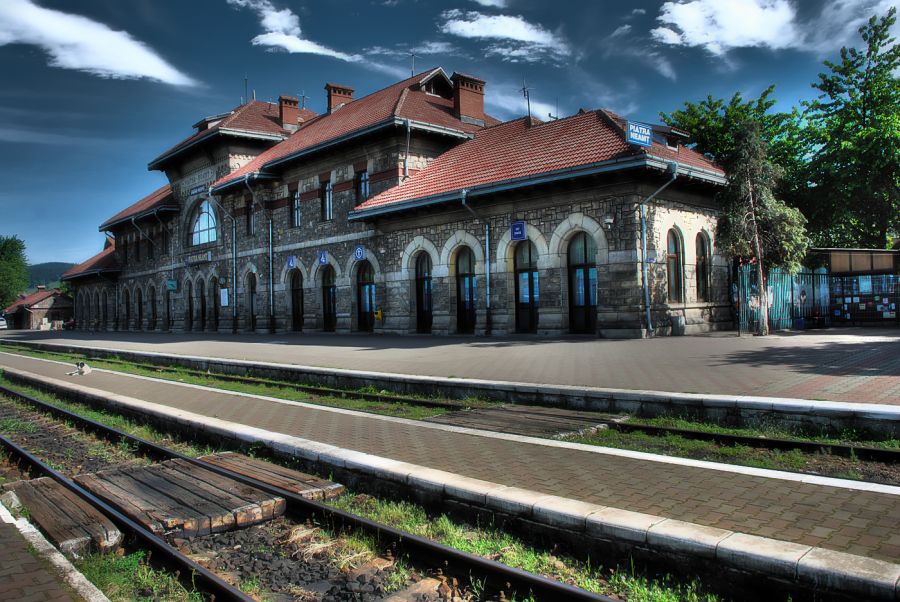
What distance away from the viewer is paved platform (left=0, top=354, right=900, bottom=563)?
405cm

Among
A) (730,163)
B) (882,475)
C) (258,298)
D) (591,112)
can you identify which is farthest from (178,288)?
(882,475)

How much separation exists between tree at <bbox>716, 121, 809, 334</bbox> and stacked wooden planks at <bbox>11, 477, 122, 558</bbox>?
54.7 ft

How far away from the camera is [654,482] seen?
516cm

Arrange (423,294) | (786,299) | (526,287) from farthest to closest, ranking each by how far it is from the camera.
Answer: (423,294)
(786,299)
(526,287)

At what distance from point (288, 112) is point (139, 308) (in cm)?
1888

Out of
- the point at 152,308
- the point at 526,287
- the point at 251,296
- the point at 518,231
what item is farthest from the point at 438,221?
the point at 152,308

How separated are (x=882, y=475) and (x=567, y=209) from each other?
1325 cm

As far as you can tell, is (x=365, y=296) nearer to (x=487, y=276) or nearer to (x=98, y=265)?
(x=487, y=276)

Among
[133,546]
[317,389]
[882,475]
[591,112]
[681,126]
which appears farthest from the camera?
[681,126]

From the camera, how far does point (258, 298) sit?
3089 centimetres

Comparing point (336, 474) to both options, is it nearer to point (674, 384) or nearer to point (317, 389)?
point (674, 384)

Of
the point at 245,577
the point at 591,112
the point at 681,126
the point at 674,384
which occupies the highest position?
the point at 681,126

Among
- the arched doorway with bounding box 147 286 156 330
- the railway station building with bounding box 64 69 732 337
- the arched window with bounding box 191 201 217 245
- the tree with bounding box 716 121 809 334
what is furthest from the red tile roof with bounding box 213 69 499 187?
the arched doorway with bounding box 147 286 156 330

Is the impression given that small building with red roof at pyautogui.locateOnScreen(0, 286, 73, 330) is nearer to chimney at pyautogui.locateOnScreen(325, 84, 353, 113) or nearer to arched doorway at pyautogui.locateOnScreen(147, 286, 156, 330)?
arched doorway at pyautogui.locateOnScreen(147, 286, 156, 330)
